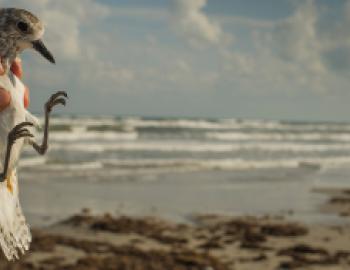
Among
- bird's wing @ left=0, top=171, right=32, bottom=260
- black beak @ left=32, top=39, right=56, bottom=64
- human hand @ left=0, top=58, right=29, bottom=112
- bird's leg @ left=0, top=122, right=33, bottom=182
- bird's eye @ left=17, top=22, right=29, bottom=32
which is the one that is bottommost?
bird's wing @ left=0, top=171, right=32, bottom=260

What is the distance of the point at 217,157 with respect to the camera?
2933cm

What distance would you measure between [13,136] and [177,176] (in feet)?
63.0

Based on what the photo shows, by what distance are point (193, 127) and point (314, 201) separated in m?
39.6

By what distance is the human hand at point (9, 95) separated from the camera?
1.54m

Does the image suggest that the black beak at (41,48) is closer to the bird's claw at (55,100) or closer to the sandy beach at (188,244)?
the bird's claw at (55,100)

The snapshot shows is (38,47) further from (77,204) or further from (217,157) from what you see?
(217,157)

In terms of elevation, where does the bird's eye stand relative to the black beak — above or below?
above

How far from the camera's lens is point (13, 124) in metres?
1.58

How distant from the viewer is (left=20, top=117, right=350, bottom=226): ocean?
578 inches

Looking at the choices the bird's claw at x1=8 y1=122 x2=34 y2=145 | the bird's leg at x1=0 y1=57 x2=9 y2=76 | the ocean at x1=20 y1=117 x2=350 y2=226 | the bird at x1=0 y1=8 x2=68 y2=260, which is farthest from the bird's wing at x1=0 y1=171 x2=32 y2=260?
the ocean at x1=20 y1=117 x2=350 y2=226

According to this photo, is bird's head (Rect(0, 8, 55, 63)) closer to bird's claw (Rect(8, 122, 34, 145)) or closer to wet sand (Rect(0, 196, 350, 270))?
bird's claw (Rect(8, 122, 34, 145))

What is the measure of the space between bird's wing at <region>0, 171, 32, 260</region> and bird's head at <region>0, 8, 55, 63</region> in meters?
0.39

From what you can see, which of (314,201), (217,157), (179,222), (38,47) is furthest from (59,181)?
(38,47)

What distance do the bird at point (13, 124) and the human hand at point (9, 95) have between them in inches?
0.7
